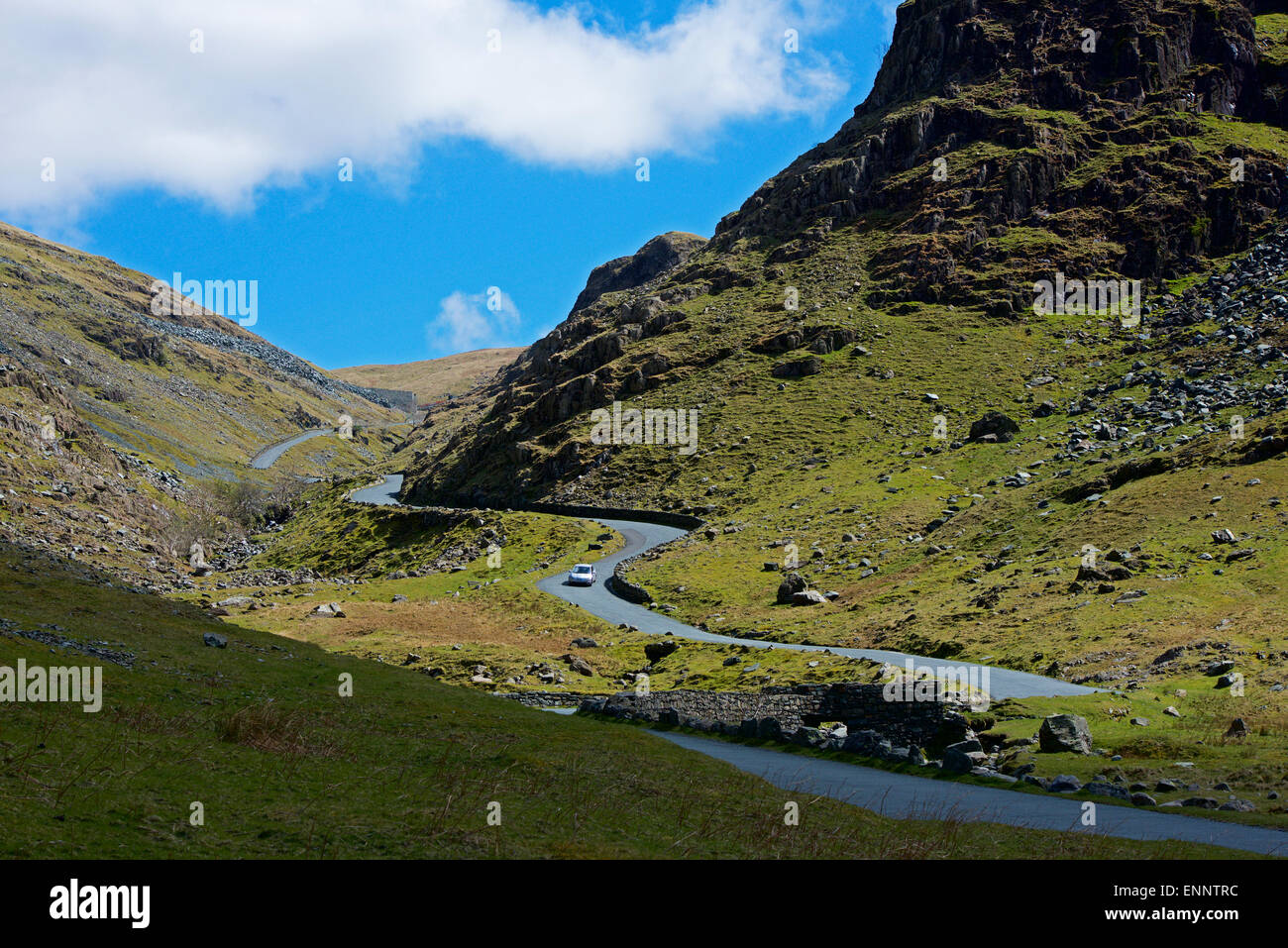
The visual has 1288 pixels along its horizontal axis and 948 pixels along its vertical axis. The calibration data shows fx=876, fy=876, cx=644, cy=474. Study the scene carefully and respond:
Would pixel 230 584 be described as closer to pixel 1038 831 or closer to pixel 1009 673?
pixel 1009 673

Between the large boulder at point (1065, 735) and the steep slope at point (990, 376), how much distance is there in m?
9.48

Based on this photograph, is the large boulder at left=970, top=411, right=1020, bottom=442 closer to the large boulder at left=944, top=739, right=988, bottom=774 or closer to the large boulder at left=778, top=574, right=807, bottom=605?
the large boulder at left=778, top=574, right=807, bottom=605

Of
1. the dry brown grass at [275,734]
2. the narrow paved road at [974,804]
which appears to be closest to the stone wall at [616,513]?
the narrow paved road at [974,804]

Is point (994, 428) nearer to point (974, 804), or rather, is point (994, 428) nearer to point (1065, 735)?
point (1065, 735)

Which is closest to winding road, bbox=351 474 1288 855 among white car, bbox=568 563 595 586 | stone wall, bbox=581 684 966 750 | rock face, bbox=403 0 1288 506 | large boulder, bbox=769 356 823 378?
stone wall, bbox=581 684 966 750

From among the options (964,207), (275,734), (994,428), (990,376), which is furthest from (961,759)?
(964,207)

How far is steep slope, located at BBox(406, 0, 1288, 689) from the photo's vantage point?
54.7 metres

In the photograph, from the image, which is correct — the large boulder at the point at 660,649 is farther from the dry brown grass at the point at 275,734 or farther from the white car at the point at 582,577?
the dry brown grass at the point at 275,734

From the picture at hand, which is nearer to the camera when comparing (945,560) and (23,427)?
(945,560)

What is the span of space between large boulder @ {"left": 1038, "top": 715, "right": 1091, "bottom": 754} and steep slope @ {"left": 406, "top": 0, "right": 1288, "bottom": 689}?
31.1 ft

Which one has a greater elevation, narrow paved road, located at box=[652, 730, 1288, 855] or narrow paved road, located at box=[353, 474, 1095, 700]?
narrow paved road, located at box=[353, 474, 1095, 700]

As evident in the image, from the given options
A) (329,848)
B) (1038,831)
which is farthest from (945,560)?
(329,848)
